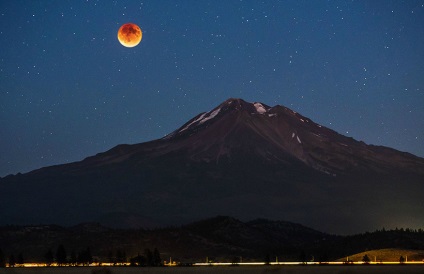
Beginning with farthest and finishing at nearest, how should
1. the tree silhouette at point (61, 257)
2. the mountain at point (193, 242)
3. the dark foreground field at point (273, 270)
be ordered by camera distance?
the mountain at point (193, 242), the tree silhouette at point (61, 257), the dark foreground field at point (273, 270)

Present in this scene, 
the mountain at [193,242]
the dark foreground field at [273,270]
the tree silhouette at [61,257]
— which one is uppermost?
the mountain at [193,242]

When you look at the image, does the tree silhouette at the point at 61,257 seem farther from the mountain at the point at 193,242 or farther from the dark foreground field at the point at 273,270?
the mountain at the point at 193,242

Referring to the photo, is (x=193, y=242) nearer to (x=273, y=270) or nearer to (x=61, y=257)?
(x=61, y=257)

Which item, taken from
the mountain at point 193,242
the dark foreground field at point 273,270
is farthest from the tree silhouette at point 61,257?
the mountain at point 193,242

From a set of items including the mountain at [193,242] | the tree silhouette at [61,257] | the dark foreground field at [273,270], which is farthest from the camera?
the mountain at [193,242]

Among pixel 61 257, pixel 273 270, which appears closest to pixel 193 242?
pixel 61 257

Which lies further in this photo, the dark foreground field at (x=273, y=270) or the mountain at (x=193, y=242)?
the mountain at (x=193, y=242)

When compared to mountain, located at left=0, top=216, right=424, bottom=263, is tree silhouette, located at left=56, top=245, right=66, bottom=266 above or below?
below

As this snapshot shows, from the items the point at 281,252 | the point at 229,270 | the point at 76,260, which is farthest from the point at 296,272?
the point at 281,252

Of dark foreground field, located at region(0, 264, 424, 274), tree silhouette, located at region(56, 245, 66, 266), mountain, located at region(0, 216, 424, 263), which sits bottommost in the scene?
dark foreground field, located at region(0, 264, 424, 274)

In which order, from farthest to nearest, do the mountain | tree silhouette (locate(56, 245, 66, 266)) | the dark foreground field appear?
the mountain
tree silhouette (locate(56, 245, 66, 266))
the dark foreground field

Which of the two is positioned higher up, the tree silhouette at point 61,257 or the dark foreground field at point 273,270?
the tree silhouette at point 61,257

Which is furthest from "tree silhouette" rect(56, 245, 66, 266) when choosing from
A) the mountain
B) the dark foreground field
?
the mountain

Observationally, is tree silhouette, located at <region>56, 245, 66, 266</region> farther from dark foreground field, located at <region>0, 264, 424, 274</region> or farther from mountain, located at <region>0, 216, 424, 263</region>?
mountain, located at <region>0, 216, 424, 263</region>
